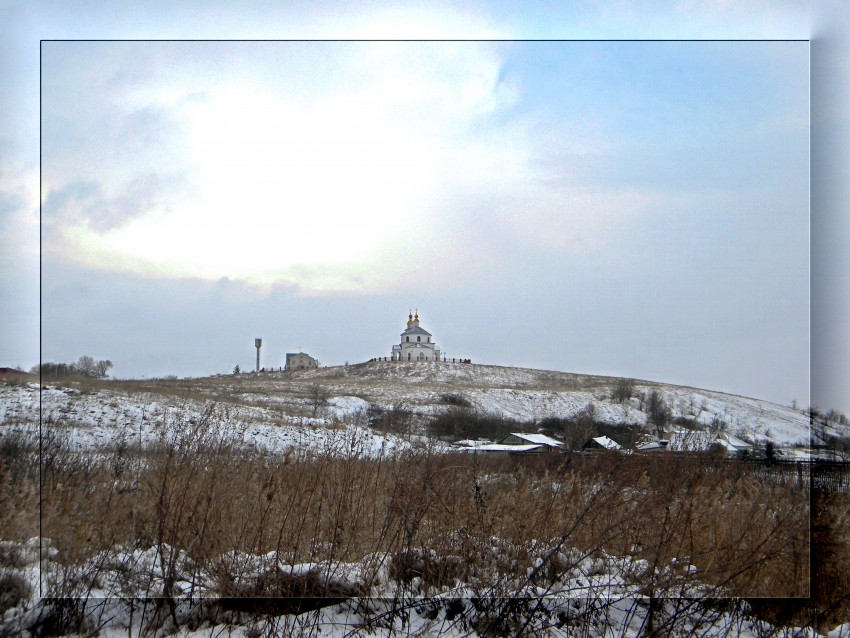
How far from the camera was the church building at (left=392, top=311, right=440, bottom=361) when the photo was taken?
16.6ft

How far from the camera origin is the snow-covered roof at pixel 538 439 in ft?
17.9

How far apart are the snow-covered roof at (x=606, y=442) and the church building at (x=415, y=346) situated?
1438 mm

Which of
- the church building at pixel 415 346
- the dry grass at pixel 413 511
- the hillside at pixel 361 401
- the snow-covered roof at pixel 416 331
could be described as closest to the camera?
the dry grass at pixel 413 511

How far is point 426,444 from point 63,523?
245cm

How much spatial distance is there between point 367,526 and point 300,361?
1.46m

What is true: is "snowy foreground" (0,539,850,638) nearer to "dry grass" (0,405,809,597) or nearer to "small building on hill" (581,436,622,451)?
"dry grass" (0,405,809,597)

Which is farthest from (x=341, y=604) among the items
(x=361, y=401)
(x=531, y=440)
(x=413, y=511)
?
(x=531, y=440)

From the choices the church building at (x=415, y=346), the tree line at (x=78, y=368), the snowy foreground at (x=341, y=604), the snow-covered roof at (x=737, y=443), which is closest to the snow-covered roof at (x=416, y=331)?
the church building at (x=415, y=346)

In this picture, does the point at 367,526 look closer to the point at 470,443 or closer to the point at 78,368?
the point at 470,443

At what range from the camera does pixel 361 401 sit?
5.62 meters

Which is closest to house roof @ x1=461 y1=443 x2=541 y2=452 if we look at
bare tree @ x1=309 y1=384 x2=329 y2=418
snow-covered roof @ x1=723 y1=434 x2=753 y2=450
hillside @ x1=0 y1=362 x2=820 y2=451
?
hillside @ x1=0 y1=362 x2=820 y2=451

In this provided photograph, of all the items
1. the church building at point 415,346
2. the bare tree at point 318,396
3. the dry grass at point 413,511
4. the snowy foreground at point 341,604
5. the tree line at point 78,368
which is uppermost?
the church building at point 415,346

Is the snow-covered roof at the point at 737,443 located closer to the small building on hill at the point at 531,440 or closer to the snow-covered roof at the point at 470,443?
the small building on hill at the point at 531,440

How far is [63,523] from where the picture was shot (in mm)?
4066
